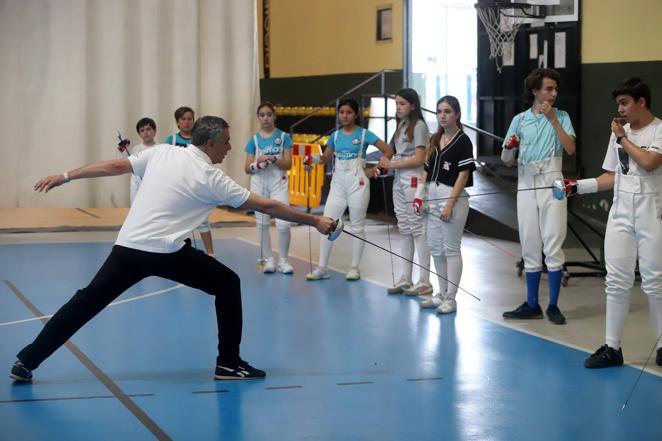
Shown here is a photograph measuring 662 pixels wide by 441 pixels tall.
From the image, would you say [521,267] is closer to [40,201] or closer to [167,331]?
[167,331]

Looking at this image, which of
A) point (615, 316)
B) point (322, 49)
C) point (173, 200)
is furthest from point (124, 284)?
point (322, 49)

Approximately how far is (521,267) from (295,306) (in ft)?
8.39

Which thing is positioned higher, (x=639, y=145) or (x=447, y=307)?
(x=639, y=145)

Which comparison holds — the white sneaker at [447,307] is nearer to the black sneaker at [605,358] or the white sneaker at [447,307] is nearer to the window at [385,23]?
the black sneaker at [605,358]

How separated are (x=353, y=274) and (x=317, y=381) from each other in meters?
3.50

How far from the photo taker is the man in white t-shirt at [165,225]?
548 cm

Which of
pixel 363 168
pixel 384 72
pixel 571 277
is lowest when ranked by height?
pixel 571 277

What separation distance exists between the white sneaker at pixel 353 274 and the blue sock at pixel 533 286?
83.7 inches

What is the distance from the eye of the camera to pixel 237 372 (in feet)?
19.1

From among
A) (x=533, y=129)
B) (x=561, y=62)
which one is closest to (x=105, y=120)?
(x=561, y=62)

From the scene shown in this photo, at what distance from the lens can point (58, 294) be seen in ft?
27.9

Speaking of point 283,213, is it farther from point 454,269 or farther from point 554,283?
point 554,283

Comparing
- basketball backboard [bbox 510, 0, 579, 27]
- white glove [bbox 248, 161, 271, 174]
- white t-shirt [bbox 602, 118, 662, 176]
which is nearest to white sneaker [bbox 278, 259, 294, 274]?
white glove [bbox 248, 161, 271, 174]

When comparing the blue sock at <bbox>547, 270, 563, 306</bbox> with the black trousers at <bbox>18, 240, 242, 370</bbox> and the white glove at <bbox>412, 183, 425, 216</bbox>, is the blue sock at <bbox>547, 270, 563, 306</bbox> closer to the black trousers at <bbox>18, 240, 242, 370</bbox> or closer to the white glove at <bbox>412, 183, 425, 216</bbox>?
the white glove at <bbox>412, 183, 425, 216</bbox>
